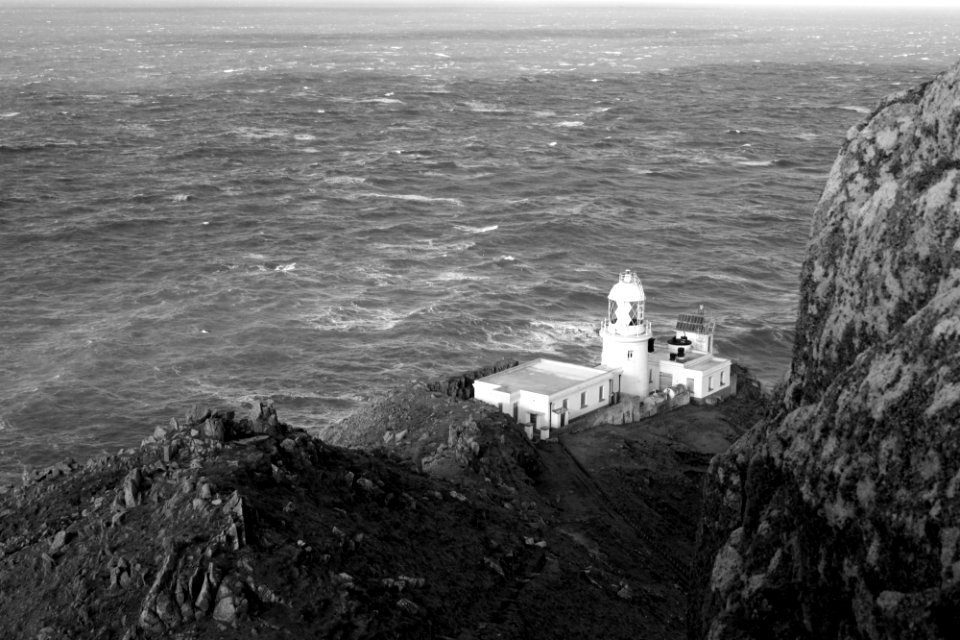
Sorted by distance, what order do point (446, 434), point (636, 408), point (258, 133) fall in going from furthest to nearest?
point (258, 133), point (636, 408), point (446, 434)

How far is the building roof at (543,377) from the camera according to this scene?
47.7m

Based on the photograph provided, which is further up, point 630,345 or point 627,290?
point 627,290

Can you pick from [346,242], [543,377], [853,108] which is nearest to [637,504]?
[543,377]

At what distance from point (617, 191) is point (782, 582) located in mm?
98720

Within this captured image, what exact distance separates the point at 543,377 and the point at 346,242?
45525 millimetres

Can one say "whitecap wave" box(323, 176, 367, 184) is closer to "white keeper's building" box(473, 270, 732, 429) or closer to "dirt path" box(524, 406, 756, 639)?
"white keeper's building" box(473, 270, 732, 429)

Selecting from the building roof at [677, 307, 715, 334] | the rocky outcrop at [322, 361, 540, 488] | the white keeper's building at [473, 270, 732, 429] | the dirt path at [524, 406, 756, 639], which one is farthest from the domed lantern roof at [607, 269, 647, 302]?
the building roof at [677, 307, 715, 334]

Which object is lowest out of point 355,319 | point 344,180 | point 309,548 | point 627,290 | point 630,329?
point 355,319

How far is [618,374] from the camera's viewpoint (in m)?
50.0

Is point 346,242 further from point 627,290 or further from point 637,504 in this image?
point 637,504

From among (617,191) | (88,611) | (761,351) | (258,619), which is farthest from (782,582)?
(617,191)

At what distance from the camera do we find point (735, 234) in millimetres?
98312

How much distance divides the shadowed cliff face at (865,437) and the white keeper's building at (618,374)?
86.7ft

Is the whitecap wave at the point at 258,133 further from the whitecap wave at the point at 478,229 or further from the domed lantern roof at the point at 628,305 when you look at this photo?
the domed lantern roof at the point at 628,305
